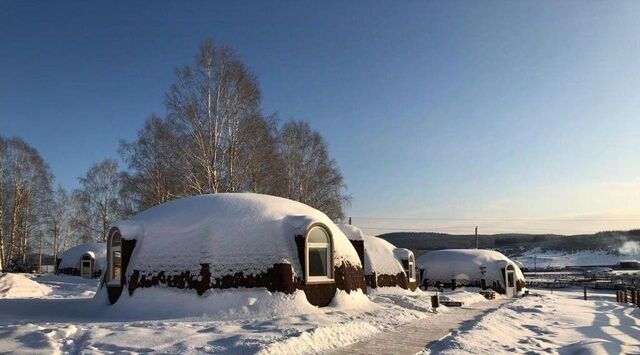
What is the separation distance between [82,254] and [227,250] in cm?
2904

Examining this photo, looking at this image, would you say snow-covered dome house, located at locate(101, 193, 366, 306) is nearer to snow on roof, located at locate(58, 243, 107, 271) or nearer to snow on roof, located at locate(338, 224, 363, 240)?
snow on roof, located at locate(338, 224, 363, 240)

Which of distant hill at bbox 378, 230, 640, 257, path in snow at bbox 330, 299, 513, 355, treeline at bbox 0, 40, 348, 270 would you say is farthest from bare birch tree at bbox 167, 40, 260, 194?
distant hill at bbox 378, 230, 640, 257

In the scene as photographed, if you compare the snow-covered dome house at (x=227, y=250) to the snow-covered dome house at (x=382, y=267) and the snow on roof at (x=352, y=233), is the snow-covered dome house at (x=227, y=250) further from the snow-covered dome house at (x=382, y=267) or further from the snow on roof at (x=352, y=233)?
the snow-covered dome house at (x=382, y=267)

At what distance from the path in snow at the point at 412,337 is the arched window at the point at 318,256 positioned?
2782 millimetres

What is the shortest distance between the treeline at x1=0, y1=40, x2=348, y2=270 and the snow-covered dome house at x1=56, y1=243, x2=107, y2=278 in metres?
3.18

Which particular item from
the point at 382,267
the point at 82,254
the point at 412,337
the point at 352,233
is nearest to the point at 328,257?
the point at 412,337

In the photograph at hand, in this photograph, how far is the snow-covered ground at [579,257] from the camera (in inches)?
5536

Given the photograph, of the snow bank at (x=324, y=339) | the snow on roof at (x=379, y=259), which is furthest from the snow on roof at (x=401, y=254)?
the snow bank at (x=324, y=339)

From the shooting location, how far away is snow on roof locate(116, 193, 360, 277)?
14.0 meters

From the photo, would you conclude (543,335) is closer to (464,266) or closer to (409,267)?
(409,267)

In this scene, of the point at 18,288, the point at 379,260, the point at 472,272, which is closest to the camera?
the point at 18,288

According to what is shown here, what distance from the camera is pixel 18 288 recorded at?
2258 centimetres

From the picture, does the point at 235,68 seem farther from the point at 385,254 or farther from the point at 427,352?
the point at 427,352

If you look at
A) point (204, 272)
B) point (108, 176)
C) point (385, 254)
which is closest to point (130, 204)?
point (108, 176)
